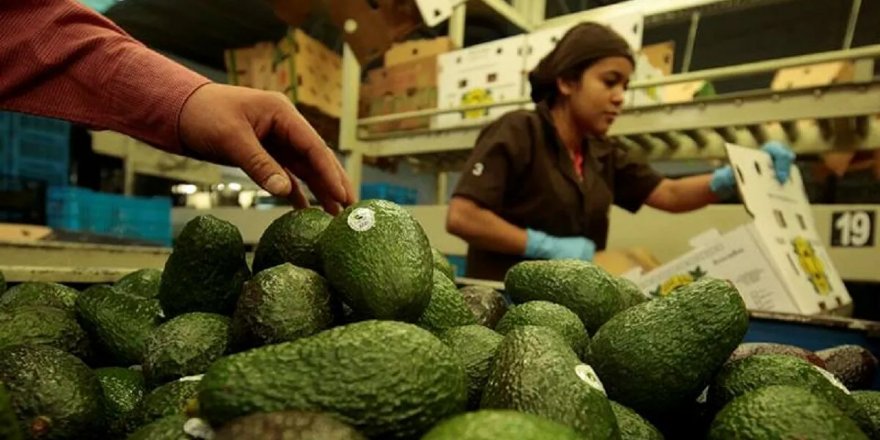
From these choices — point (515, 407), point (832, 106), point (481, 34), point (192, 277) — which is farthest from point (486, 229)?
point (481, 34)

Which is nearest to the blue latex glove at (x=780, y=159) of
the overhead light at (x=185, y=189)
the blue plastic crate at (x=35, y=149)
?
the blue plastic crate at (x=35, y=149)

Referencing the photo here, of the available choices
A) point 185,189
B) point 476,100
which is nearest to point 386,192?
point 476,100

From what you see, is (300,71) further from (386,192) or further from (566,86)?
(566,86)

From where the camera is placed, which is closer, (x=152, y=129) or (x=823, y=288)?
(x=152, y=129)

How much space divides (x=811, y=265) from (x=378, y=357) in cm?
203

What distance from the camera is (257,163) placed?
43.9 inches

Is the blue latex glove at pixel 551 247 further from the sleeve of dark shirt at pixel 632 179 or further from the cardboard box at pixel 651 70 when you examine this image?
the cardboard box at pixel 651 70

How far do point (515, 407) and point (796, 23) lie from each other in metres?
7.41

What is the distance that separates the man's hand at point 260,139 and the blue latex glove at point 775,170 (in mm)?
1831

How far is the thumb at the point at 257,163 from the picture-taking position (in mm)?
1104

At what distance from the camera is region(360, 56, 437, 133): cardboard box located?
4008 mm

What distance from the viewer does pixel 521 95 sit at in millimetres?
3441

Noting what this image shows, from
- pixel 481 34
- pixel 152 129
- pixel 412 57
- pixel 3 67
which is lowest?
pixel 152 129

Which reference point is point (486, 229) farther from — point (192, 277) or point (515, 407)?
point (515, 407)
